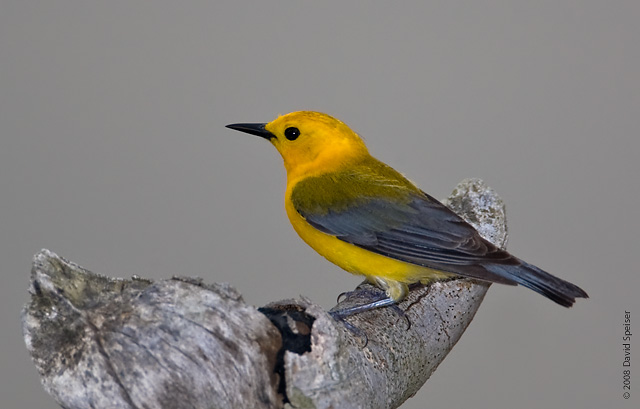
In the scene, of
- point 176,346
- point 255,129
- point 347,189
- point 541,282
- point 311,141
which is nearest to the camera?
point 176,346

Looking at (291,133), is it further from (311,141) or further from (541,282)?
(541,282)

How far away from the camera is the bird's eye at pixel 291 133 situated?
16.0 feet

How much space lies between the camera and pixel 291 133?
16.0 feet

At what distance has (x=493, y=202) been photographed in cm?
551

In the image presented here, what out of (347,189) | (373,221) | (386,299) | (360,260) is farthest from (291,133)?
(386,299)

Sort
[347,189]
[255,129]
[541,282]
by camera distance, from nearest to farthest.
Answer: [541,282] < [347,189] < [255,129]

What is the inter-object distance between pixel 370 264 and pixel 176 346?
1663 millimetres

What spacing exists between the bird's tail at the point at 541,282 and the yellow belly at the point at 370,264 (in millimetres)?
363

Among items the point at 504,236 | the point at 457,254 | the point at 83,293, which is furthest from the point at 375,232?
the point at 83,293

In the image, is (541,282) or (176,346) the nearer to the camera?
(176,346)

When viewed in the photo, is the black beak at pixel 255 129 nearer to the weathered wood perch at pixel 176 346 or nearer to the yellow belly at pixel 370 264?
the yellow belly at pixel 370 264

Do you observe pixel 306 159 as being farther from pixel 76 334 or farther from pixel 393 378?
pixel 76 334

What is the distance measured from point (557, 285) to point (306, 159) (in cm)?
181

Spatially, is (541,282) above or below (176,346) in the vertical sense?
above
